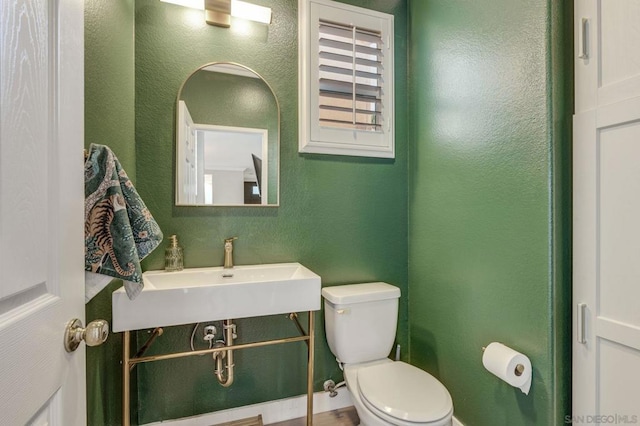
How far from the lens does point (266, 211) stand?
1692 mm

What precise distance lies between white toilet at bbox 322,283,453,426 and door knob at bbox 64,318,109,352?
1076 mm

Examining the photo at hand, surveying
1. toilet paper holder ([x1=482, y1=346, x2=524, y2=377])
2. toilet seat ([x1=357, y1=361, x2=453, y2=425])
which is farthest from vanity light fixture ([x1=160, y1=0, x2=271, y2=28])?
toilet paper holder ([x1=482, y1=346, x2=524, y2=377])

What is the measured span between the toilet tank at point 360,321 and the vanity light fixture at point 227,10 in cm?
154

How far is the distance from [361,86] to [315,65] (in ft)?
1.02

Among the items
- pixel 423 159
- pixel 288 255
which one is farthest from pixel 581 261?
pixel 288 255

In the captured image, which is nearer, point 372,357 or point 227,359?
point 227,359

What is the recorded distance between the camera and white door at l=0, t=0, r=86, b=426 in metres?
0.43

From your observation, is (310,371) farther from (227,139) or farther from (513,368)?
(227,139)

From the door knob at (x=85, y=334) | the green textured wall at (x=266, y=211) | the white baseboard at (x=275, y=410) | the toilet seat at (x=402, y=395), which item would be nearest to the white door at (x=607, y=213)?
the toilet seat at (x=402, y=395)

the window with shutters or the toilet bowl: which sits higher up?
the window with shutters

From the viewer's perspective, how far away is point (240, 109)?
165 centimetres

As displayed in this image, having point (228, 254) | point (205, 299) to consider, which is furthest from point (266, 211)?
point (205, 299)

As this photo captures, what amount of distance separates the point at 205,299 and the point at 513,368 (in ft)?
4.14

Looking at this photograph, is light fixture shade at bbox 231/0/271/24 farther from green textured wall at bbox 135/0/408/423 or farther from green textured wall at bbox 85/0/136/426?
green textured wall at bbox 85/0/136/426
